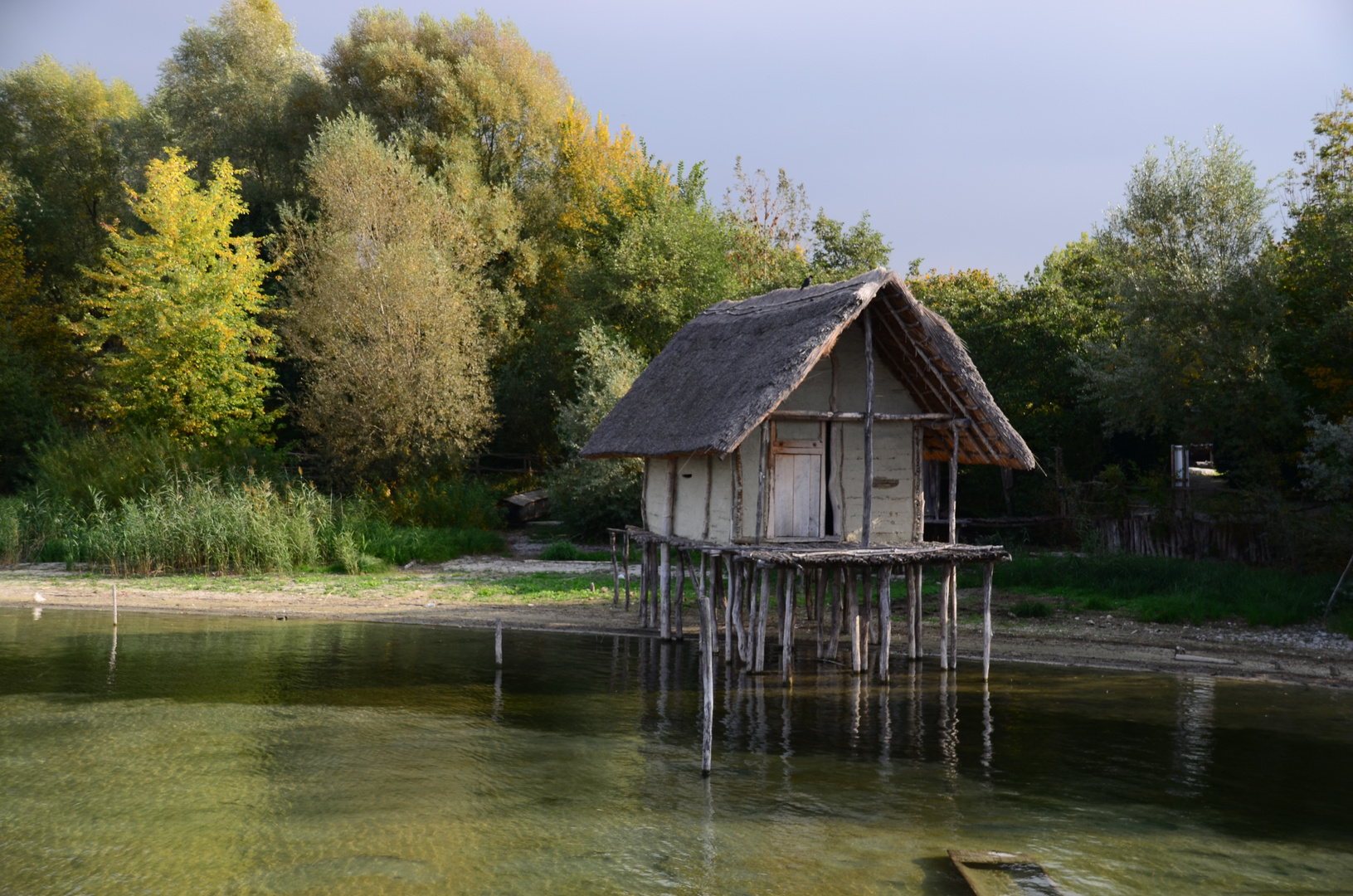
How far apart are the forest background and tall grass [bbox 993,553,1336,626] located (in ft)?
3.63

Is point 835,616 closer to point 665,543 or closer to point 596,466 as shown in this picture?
point 665,543

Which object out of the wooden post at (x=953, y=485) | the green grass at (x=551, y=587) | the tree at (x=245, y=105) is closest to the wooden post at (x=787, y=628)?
the wooden post at (x=953, y=485)

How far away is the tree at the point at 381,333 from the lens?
31.4 metres

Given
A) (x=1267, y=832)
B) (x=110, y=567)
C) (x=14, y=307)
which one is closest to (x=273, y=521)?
(x=110, y=567)

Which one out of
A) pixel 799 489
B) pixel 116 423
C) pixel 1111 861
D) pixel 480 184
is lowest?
pixel 1111 861

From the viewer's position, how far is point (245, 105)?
40156 mm

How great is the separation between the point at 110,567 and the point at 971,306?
951 inches

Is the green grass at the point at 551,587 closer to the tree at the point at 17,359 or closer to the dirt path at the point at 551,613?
the dirt path at the point at 551,613

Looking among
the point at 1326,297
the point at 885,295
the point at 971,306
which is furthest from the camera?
the point at 971,306

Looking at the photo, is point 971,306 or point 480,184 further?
point 480,184

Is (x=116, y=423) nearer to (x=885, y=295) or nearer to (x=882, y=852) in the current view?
(x=885, y=295)

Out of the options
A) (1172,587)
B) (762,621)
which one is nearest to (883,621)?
(762,621)

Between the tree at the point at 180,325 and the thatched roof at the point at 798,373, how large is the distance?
18277mm

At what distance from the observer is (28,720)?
14.1 metres
